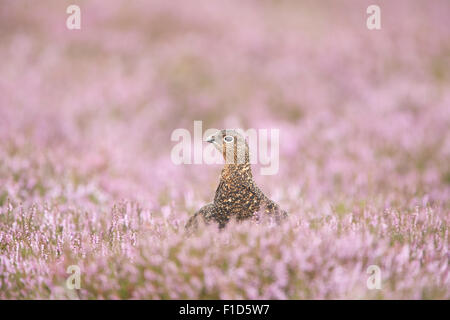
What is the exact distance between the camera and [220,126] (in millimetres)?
7465

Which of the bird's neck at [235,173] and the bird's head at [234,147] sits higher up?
the bird's head at [234,147]

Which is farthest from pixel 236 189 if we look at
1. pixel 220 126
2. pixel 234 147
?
pixel 220 126

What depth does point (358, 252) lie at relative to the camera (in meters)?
2.61

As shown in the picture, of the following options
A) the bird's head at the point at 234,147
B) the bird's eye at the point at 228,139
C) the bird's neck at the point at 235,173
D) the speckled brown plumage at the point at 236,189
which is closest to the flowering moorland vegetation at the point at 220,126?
the speckled brown plumage at the point at 236,189

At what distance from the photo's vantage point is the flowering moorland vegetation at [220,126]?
2.53 meters

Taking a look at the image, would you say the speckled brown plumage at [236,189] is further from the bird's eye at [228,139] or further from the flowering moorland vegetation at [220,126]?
the flowering moorland vegetation at [220,126]

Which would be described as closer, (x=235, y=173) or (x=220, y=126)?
(x=235, y=173)

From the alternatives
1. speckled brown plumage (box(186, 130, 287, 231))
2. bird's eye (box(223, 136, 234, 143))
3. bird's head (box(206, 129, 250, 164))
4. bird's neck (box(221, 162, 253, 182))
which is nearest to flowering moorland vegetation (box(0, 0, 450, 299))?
speckled brown plumage (box(186, 130, 287, 231))

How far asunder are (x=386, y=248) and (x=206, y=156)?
3985 mm

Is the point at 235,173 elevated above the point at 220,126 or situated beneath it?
situated beneath

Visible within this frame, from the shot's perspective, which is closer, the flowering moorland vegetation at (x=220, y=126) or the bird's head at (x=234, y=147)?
the flowering moorland vegetation at (x=220, y=126)

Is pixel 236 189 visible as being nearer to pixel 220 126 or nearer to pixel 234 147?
pixel 234 147

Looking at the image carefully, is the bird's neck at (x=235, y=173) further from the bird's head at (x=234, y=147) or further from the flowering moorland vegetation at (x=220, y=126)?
the flowering moorland vegetation at (x=220, y=126)
